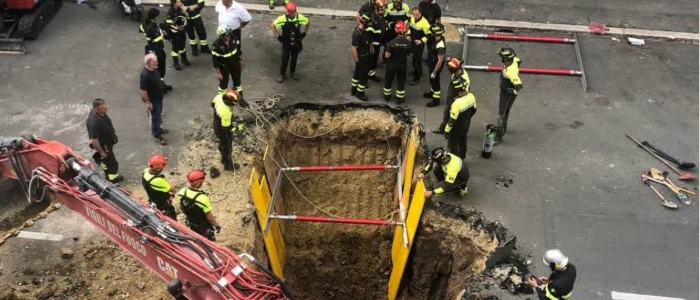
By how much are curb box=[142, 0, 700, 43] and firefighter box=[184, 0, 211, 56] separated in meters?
2.03

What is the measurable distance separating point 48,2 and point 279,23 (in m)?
5.99

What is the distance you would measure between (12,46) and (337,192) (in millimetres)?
7489

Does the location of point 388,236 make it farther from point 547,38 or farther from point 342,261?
point 547,38

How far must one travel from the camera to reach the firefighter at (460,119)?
10.1 metres

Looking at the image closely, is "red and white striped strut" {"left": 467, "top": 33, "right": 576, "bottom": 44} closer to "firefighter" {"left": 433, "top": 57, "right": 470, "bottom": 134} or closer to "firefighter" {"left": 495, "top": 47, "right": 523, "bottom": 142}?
"firefighter" {"left": 495, "top": 47, "right": 523, "bottom": 142}

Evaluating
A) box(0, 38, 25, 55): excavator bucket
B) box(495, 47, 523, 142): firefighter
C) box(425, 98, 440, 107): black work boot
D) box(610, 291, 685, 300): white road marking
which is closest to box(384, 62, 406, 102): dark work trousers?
box(425, 98, 440, 107): black work boot

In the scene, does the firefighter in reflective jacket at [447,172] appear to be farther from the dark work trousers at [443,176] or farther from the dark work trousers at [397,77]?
the dark work trousers at [397,77]

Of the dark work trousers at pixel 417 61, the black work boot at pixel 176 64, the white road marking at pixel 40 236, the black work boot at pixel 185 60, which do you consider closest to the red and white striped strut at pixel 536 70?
the dark work trousers at pixel 417 61

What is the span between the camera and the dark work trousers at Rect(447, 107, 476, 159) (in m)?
10.2

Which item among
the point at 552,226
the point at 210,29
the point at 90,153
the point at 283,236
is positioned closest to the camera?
the point at 552,226

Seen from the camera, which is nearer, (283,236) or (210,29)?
(283,236)

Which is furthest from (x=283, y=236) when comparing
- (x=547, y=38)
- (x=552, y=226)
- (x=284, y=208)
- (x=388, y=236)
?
(x=547, y=38)

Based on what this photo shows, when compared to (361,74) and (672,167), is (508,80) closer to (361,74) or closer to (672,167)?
(361,74)

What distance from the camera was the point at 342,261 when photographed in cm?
1165
